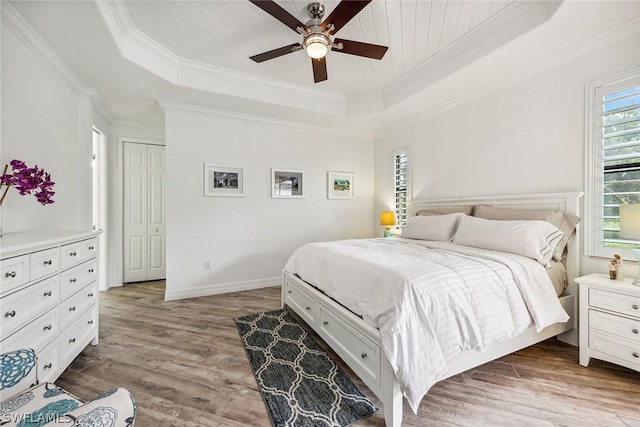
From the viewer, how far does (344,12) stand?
1.85 metres

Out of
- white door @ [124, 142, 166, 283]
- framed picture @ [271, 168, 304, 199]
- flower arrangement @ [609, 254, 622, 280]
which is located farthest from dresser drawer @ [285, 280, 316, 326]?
white door @ [124, 142, 166, 283]

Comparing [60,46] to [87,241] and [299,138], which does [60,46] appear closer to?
[87,241]

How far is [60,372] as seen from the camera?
1.73 metres

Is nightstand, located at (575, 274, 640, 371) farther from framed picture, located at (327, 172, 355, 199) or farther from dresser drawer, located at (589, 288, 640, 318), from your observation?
framed picture, located at (327, 172, 355, 199)

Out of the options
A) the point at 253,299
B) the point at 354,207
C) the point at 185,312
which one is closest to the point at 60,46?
the point at 185,312

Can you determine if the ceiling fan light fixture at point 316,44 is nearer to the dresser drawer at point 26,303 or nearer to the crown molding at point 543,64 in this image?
the crown molding at point 543,64

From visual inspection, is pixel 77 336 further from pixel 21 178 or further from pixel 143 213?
pixel 143 213

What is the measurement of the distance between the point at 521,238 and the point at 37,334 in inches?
134

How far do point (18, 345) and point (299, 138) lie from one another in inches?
147

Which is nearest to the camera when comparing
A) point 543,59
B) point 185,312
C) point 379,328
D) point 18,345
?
point 18,345

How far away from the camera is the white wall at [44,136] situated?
6.38ft

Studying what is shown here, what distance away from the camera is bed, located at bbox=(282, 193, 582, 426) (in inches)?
54.2

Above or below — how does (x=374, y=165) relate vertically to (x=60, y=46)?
below

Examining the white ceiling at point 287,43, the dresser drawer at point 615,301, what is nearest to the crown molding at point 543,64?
the white ceiling at point 287,43
